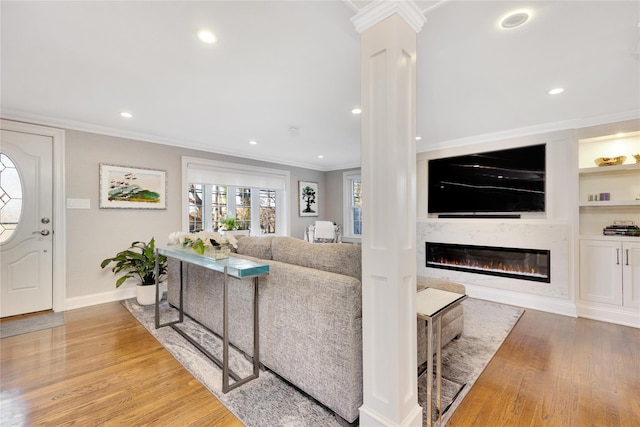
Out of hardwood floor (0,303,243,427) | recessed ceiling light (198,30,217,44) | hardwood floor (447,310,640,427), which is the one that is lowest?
hardwood floor (447,310,640,427)

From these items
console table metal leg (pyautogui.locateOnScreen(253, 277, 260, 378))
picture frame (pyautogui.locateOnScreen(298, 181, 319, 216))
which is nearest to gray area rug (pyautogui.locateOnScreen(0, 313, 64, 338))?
console table metal leg (pyautogui.locateOnScreen(253, 277, 260, 378))

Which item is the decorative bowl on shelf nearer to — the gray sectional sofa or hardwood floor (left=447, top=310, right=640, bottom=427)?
hardwood floor (left=447, top=310, right=640, bottom=427)

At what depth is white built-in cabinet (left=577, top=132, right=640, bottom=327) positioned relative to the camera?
3.08 meters

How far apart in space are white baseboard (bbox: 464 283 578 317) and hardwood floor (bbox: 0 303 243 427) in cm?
366

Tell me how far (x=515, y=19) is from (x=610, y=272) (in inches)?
126

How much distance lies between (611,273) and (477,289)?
141 cm

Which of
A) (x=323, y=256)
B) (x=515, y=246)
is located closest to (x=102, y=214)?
(x=323, y=256)

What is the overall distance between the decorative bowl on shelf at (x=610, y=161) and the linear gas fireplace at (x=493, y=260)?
1.19 meters

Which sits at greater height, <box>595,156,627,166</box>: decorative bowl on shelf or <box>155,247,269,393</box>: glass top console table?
<box>595,156,627,166</box>: decorative bowl on shelf

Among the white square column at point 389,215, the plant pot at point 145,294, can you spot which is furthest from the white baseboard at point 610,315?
the plant pot at point 145,294

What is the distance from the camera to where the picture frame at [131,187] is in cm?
371

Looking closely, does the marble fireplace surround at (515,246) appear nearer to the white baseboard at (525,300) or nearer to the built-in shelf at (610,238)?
the white baseboard at (525,300)

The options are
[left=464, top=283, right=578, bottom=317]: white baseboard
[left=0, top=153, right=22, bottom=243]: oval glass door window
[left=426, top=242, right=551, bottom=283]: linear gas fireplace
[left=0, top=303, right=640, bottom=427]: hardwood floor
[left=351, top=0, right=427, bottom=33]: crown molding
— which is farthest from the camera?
[left=426, top=242, right=551, bottom=283]: linear gas fireplace

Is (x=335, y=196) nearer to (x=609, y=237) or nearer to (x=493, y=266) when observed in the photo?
(x=493, y=266)
